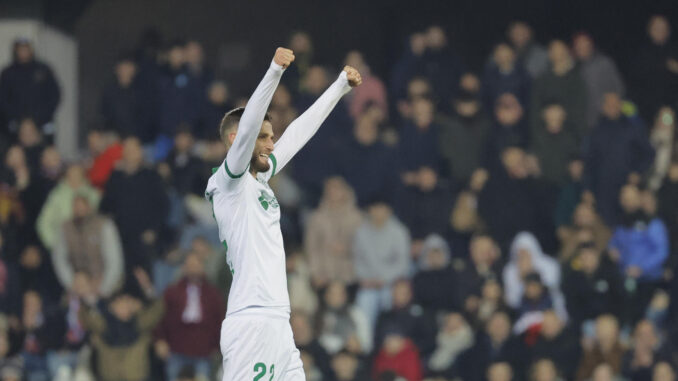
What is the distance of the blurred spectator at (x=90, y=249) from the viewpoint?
16.8 metres

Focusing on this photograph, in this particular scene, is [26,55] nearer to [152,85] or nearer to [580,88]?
[152,85]

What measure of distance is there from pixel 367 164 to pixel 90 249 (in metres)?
3.06

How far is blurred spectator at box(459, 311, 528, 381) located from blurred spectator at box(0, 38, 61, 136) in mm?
5846

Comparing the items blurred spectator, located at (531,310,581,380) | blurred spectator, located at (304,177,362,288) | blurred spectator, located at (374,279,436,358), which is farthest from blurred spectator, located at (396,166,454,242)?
blurred spectator, located at (531,310,581,380)

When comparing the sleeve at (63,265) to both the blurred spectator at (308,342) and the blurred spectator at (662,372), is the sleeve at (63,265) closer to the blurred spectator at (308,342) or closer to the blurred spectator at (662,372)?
the blurred spectator at (308,342)

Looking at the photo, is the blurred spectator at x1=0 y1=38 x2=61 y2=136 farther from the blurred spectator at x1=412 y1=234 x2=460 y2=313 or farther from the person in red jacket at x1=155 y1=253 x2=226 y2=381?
the blurred spectator at x1=412 y1=234 x2=460 y2=313

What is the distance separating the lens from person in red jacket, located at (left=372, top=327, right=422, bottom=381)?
50.5 feet

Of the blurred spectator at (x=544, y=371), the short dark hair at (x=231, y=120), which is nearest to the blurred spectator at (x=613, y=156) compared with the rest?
the blurred spectator at (x=544, y=371)

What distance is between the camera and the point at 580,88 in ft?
55.8

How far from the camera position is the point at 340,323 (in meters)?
15.9

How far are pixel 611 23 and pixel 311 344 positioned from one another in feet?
21.7

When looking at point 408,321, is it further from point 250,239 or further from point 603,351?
point 250,239

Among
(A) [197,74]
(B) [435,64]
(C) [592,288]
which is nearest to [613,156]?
(C) [592,288]

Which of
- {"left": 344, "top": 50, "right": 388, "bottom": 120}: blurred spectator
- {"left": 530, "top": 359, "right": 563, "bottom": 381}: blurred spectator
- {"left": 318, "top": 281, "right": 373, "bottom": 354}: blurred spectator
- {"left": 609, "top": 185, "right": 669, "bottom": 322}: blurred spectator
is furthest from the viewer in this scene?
{"left": 344, "top": 50, "right": 388, "bottom": 120}: blurred spectator
